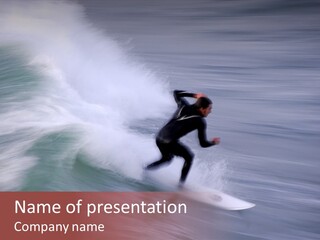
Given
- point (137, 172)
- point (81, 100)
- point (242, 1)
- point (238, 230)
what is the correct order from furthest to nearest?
point (242, 1) → point (81, 100) → point (137, 172) → point (238, 230)

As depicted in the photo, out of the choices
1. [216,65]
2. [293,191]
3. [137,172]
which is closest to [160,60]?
[216,65]

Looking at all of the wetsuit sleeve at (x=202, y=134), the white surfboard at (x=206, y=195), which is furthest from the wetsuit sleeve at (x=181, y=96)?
the white surfboard at (x=206, y=195)

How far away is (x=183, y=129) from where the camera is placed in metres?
2.44

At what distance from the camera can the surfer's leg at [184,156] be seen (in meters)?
2.45

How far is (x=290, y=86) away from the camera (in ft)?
9.50

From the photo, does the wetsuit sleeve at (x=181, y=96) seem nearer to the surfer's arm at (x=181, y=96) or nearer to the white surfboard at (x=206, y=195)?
the surfer's arm at (x=181, y=96)

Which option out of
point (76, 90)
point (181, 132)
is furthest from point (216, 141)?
point (76, 90)

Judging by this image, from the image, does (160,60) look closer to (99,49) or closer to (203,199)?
(99,49)

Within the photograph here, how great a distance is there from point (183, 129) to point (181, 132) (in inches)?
0.7

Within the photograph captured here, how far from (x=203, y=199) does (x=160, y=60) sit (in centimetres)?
94

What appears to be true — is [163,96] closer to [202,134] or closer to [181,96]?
[181,96]

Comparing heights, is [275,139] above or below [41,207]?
above

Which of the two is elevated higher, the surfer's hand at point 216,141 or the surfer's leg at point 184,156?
the surfer's hand at point 216,141

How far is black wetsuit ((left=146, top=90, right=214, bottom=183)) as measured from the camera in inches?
95.1
